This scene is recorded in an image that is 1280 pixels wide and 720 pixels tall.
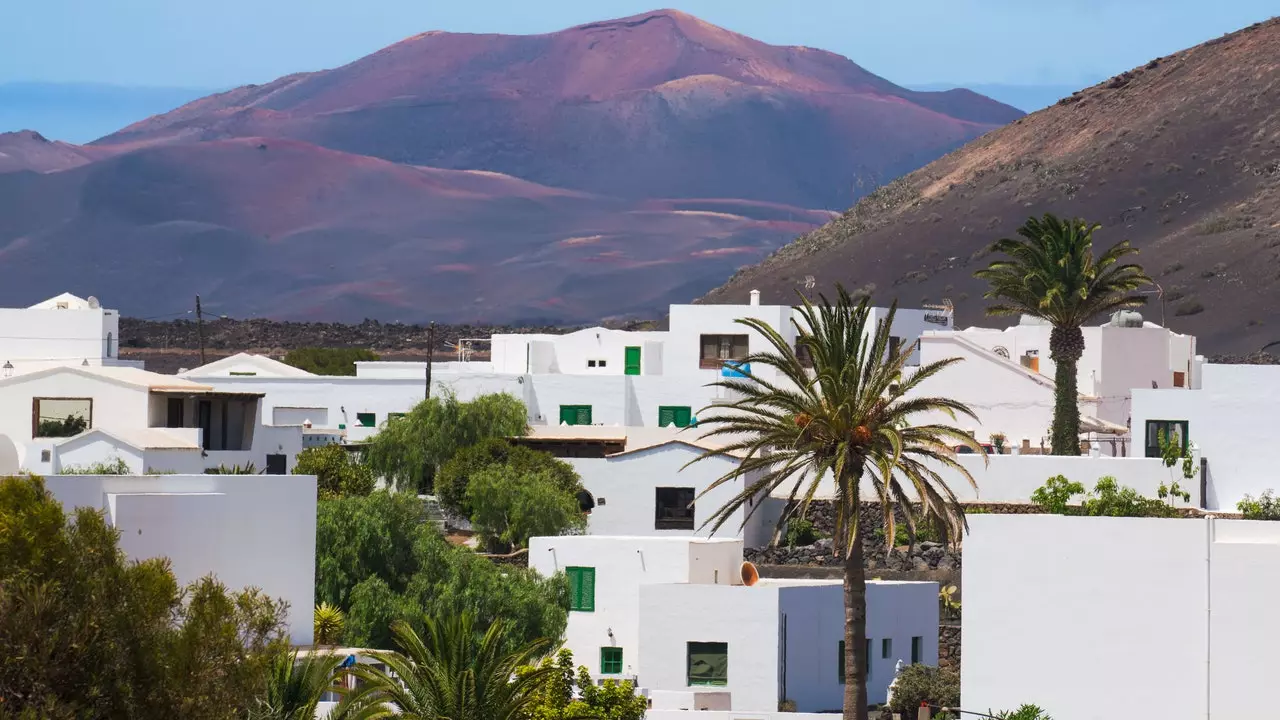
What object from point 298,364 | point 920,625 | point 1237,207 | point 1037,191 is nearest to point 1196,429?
point 920,625

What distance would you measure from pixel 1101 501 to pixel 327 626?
1747 cm

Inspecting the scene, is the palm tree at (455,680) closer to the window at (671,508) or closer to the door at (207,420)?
the door at (207,420)

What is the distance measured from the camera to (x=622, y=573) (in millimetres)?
50469

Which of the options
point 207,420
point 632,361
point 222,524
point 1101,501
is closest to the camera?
point 222,524

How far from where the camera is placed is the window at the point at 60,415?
5612 cm

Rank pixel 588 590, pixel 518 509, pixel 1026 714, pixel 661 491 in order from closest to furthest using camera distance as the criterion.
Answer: pixel 1026 714 < pixel 588 590 < pixel 518 509 < pixel 661 491

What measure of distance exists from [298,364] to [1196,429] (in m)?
59.9

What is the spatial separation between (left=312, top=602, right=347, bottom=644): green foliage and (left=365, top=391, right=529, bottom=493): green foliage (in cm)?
A: 2539

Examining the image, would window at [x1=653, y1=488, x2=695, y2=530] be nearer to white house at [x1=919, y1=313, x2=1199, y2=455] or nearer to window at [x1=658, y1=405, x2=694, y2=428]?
white house at [x1=919, y1=313, x2=1199, y2=455]

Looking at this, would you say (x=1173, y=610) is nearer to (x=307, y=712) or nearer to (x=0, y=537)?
(x=307, y=712)

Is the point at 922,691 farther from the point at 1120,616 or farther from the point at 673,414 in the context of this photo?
the point at 673,414

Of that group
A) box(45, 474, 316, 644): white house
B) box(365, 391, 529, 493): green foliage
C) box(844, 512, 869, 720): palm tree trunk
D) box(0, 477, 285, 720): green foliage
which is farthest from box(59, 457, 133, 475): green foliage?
box(0, 477, 285, 720): green foliage

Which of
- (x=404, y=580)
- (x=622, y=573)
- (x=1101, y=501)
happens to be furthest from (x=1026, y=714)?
(x=404, y=580)

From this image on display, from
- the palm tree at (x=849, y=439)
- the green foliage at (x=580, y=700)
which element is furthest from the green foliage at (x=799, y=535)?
the green foliage at (x=580, y=700)
